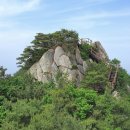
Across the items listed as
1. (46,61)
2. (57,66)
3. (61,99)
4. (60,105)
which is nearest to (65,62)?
(57,66)

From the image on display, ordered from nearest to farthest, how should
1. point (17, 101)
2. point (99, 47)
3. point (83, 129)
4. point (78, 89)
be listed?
point (83, 129)
point (17, 101)
point (78, 89)
point (99, 47)

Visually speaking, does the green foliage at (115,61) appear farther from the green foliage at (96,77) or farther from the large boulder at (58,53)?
the large boulder at (58,53)

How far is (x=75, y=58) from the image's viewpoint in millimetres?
54125

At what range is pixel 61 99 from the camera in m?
45.8

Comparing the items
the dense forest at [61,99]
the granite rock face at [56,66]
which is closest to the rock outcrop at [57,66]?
the granite rock face at [56,66]

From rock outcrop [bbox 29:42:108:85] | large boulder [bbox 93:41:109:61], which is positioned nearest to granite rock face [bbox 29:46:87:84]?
rock outcrop [bbox 29:42:108:85]

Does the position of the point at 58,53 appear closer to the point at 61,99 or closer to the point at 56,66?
the point at 56,66

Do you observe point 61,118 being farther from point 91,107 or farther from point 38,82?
point 38,82

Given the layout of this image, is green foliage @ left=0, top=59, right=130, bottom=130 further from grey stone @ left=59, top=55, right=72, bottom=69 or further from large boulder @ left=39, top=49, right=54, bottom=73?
large boulder @ left=39, top=49, right=54, bottom=73

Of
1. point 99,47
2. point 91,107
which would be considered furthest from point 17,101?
point 99,47

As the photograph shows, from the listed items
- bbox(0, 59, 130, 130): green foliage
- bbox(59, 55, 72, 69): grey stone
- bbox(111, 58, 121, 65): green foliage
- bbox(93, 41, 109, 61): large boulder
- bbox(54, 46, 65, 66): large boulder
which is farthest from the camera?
bbox(93, 41, 109, 61): large boulder

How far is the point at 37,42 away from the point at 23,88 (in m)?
5.77

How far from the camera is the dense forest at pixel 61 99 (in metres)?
42.0

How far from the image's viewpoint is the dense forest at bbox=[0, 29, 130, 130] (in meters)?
42.0
